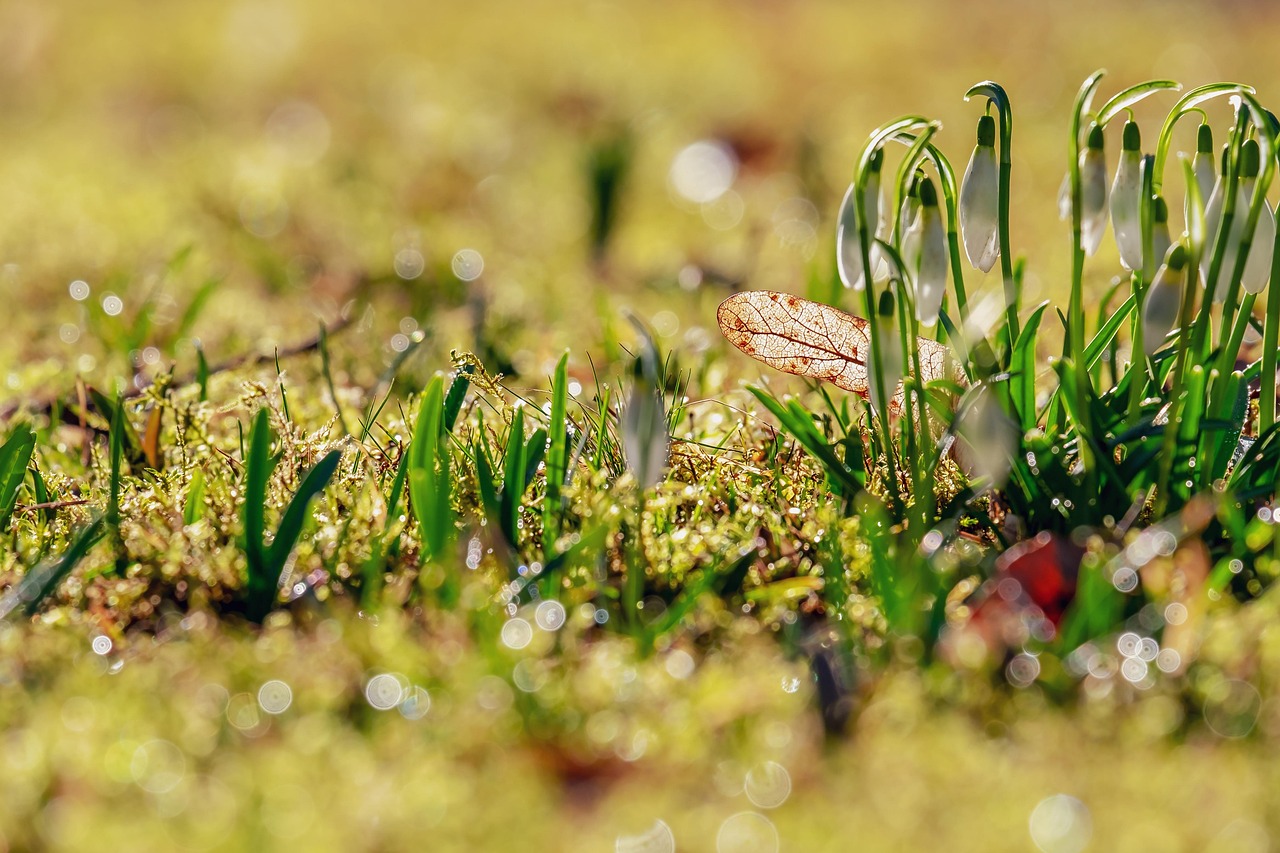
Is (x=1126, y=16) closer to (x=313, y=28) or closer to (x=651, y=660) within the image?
(x=313, y=28)

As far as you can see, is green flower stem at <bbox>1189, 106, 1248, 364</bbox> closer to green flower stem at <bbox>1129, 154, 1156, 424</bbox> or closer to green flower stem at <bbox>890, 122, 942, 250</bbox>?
green flower stem at <bbox>1129, 154, 1156, 424</bbox>

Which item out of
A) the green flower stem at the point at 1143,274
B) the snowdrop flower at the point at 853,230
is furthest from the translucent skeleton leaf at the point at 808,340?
the green flower stem at the point at 1143,274

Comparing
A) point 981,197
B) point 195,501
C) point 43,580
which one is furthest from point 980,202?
point 43,580

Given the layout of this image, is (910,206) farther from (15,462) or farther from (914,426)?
(15,462)

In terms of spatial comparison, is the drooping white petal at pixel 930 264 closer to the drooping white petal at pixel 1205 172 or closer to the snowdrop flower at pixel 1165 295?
the snowdrop flower at pixel 1165 295

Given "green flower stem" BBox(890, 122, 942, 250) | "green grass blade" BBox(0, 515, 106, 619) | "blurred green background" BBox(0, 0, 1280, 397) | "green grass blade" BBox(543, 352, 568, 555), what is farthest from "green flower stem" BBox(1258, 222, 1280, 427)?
"green grass blade" BBox(0, 515, 106, 619)
